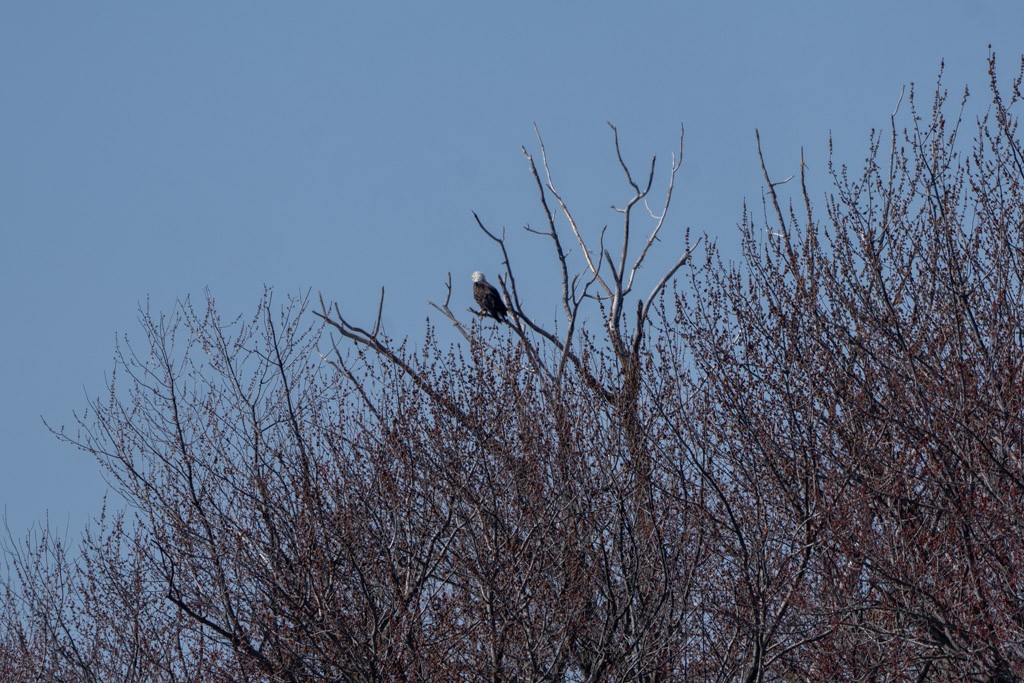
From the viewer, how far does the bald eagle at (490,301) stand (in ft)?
54.7

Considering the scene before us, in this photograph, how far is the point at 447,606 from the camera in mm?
11461

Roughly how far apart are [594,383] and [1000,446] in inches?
146

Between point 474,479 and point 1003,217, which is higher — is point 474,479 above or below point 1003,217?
below

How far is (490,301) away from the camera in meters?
16.8

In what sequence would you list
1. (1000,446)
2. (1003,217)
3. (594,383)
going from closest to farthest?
1. (1000,446)
2. (1003,217)
3. (594,383)

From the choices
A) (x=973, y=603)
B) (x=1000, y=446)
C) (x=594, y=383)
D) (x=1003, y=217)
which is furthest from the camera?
(x=594, y=383)

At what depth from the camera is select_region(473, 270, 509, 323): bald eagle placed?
54.7 feet

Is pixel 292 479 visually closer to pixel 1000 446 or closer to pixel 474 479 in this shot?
pixel 474 479

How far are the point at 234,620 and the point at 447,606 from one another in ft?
5.92

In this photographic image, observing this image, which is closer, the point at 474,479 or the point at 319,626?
the point at 319,626

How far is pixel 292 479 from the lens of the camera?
40.4 ft

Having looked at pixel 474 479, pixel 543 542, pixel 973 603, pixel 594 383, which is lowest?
pixel 973 603

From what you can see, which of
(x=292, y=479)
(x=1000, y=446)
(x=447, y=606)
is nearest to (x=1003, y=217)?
(x=1000, y=446)

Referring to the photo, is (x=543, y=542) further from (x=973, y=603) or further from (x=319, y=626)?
(x=973, y=603)
